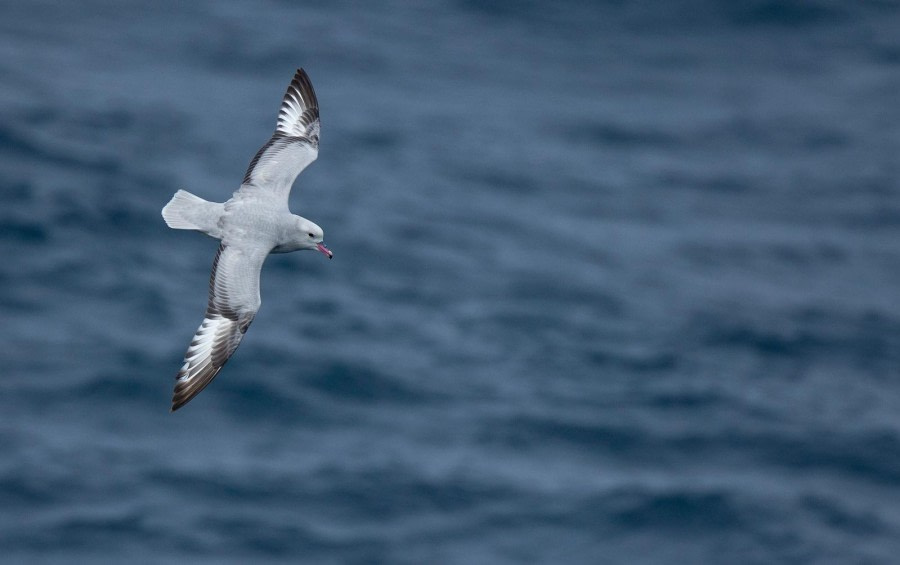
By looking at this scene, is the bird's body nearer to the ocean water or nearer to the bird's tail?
the bird's tail

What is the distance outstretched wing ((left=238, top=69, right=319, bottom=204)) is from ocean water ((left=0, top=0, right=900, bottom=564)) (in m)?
11.0

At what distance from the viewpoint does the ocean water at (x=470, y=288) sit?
80.0ft

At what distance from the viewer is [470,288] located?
1190 inches

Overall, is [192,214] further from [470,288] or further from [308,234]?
[470,288]

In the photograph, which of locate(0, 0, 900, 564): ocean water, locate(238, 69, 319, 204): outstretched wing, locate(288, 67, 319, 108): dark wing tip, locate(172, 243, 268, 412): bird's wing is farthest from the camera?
locate(0, 0, 900, 564): ocean water

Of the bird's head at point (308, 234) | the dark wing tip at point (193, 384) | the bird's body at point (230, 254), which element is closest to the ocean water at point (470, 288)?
the dark wing tip at point (193, 384)

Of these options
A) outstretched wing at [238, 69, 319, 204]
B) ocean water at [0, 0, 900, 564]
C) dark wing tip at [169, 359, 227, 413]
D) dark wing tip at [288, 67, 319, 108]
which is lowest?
dark wing tip at [169, 359, 227, 413]

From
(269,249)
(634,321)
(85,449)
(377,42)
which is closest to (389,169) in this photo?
(377,42)

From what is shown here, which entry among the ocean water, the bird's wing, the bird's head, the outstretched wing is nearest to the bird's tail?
the bird's wing

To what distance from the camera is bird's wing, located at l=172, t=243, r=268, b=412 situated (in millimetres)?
12445

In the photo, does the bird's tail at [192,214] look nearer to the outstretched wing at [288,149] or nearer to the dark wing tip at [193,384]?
the outstretched wing at [288,149]

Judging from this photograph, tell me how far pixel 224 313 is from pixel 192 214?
101 cm

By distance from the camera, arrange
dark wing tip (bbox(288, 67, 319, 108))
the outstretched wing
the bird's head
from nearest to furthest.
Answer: the bird's head → the outstretched wing → dark wing tip (bbox(288, 67, 319, 108))

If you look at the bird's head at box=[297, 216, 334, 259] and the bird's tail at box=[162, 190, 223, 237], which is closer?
the bird's tail at box=[162, 190, 223, 237]
